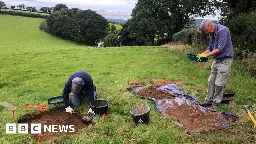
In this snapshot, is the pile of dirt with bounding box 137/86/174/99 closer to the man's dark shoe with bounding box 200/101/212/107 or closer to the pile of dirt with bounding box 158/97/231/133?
the pile of dirt with bounding box 158/97/231/133

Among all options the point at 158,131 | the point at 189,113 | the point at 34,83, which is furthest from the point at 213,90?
the point at 34,83

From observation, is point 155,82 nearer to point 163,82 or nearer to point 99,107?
point 163,82

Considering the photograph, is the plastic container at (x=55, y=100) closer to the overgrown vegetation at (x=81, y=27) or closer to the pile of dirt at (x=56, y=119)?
the pile of dirt at (x=56, y=119)

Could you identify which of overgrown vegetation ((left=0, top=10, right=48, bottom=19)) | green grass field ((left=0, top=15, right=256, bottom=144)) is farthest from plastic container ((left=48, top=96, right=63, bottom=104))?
overgrown vegetation ((left=0, top=10, right=48, bottom=19))

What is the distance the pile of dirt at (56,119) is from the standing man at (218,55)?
361 centimetres

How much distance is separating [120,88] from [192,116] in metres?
3.25

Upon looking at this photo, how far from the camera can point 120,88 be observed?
998 cm

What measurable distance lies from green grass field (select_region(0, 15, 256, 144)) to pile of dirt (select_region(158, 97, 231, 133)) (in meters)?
0.23

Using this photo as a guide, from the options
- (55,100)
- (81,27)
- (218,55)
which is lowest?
(55,100)

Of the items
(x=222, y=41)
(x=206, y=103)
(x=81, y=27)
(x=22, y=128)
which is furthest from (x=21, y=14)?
(x=222, y=41)

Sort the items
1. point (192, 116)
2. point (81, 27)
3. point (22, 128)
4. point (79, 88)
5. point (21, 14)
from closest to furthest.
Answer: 1. point (22, 128)
2. point (192, 116)
3. point (79, 88)
4. point (81, 27)
5. point (21, 14)

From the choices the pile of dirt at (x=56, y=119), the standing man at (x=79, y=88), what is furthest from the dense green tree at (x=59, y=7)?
the pile of dirt at (x=56, y=119)

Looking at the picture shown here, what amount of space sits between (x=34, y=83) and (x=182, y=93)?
5974mm

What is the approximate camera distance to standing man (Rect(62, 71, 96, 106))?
24.8 ft
